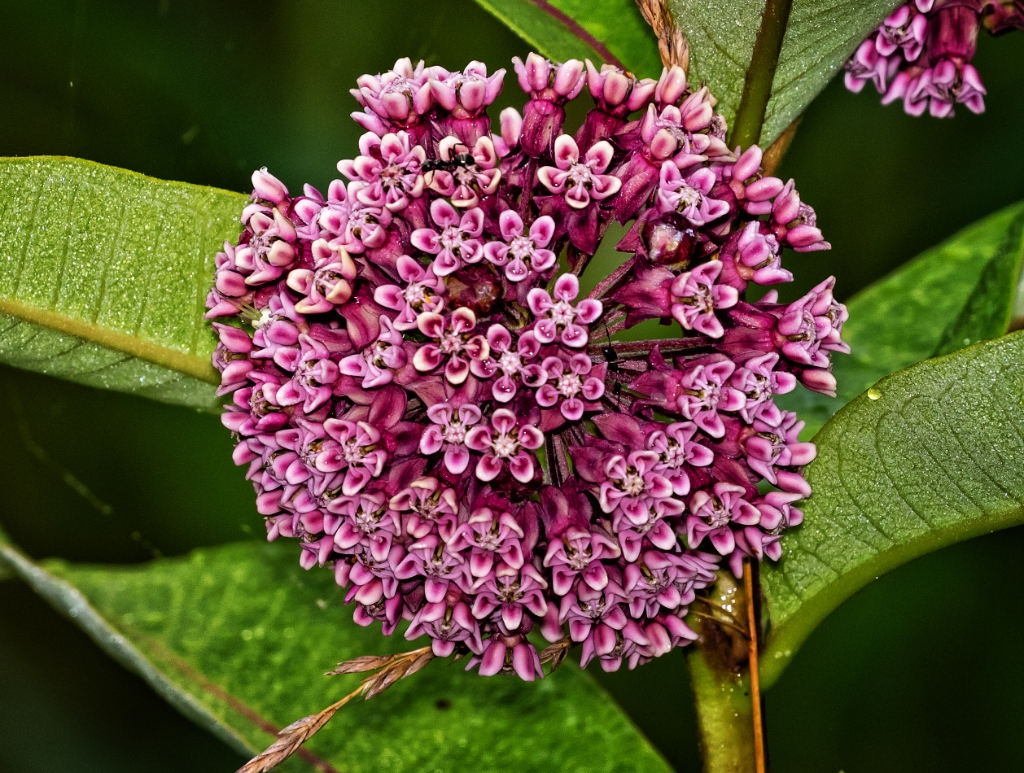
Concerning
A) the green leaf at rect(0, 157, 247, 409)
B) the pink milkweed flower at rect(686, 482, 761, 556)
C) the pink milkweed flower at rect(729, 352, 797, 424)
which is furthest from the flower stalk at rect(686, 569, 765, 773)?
the green leaf at rect(0, 157, 247, 409)

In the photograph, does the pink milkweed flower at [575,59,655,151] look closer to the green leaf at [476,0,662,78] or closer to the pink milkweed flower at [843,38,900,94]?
the green leaf at [476,0,662,78]

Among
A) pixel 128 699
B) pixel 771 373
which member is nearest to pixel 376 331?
pixel 771 373

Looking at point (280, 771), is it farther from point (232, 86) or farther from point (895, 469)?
point (232, 86)

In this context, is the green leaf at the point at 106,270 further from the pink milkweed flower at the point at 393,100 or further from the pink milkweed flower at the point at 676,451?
the pink milkweed flower at the point at 676,451

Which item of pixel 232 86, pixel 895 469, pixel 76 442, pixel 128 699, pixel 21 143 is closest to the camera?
pixel 895 469

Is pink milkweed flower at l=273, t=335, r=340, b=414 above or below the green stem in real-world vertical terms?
below

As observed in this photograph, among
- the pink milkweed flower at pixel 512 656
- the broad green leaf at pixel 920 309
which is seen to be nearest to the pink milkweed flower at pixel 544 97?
the pink milkweed flower at pixel 512 656

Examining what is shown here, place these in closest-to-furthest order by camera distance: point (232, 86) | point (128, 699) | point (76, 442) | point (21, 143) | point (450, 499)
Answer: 1. point (450, 499)
2. point (21, 143)
3. point (232, 86)
4. point (76, 442)
5. point (128, 699)
